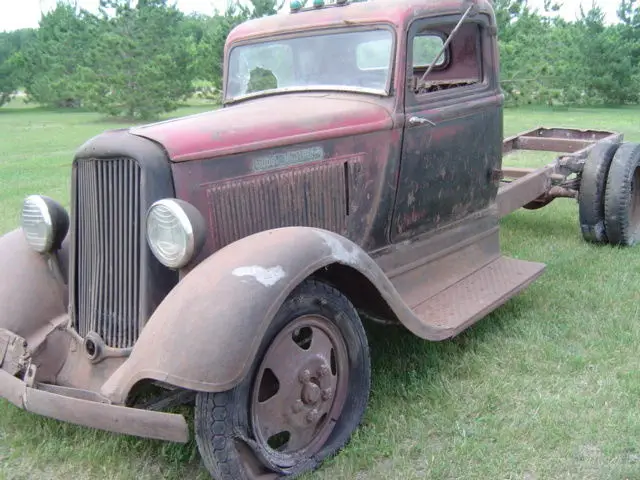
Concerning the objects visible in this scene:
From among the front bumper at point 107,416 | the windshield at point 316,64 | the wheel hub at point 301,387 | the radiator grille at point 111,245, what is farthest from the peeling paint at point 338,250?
the windshield at point 316,64

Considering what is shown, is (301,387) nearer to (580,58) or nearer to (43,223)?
(43,223)

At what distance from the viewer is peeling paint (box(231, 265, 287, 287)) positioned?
239 centimetres

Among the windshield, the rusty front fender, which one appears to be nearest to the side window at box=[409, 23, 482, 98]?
the windshield

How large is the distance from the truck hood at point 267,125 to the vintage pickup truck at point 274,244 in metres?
0.01

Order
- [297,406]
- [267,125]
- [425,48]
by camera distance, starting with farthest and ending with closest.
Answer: [425,48], [267,125], [297,406]

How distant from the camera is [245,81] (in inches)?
162

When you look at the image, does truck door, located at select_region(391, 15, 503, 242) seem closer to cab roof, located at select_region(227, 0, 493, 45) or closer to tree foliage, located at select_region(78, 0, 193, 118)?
cab roof, located at select_region(227, 0, 493, 45)

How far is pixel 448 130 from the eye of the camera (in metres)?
3.86

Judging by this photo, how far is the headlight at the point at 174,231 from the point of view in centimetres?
251

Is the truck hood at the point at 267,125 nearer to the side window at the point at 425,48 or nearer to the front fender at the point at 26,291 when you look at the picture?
the side window at the point at 425,48

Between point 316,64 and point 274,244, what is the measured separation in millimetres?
1605

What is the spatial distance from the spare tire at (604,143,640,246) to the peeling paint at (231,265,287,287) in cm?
379

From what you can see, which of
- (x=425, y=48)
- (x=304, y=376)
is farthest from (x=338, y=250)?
(x=425, y=48)

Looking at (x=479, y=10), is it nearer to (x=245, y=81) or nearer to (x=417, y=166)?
(x=417, y=166)
